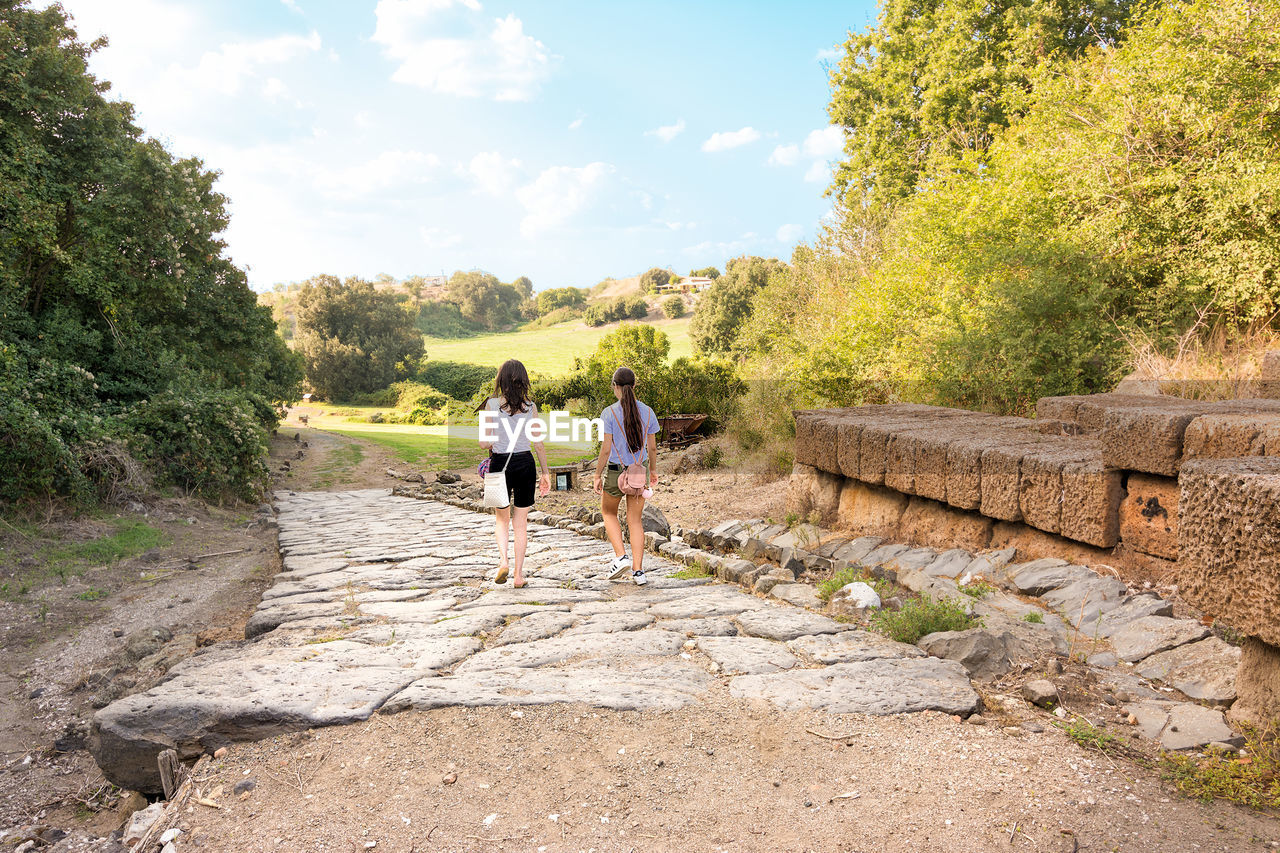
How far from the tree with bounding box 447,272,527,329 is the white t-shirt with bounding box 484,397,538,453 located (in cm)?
6686

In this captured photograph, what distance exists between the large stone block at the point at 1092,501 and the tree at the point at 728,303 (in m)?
34.4

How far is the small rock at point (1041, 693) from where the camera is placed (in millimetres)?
3100

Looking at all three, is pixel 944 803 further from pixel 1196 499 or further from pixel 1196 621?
pixel 1196 621

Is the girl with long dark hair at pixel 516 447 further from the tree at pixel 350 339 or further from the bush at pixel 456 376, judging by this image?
the tree at pixel 350 339

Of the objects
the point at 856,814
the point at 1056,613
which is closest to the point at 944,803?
the point at 856,814

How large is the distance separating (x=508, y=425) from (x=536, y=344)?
157ft

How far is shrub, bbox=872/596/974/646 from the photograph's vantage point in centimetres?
394

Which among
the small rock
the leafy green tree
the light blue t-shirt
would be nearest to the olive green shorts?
the light blue t-shirt

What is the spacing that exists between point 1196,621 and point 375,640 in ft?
14.4

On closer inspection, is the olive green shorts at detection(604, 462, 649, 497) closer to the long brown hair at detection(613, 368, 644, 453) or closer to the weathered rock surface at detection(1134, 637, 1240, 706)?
the long brown hair at detection(613, 368, 644, 453)

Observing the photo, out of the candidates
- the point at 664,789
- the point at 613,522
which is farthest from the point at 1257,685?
the point at 613,522

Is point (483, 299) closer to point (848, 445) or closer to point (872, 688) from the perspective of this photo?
point (848, 445)

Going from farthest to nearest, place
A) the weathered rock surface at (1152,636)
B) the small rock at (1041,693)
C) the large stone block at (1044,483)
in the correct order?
1. the large stone block at (1044,483)
2. the weathered rock surface at (1152,636)
3. the small rock at (1041,693)

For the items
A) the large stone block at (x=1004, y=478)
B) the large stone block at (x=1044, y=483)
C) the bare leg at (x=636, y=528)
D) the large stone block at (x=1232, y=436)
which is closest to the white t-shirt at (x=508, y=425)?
the bare leg at (x=636, y=528)
